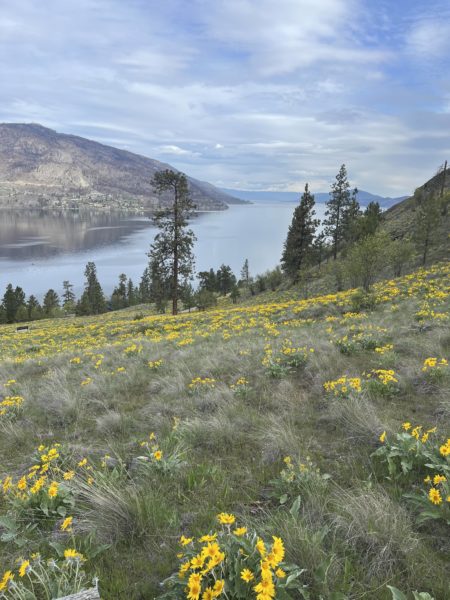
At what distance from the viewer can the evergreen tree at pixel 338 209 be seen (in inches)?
1751

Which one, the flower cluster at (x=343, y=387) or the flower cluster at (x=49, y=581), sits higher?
the flower cluster at (x=343, y=387)

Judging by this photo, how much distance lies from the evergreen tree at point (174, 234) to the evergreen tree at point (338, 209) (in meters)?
25.7

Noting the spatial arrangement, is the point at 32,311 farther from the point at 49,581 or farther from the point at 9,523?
the point at 49,581

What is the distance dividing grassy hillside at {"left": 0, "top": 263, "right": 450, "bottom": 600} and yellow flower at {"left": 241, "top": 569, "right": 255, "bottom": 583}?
4.0 inches

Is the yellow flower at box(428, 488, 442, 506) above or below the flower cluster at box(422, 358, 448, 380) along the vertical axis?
below

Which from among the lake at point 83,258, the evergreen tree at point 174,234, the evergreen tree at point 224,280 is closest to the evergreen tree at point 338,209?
the evergreen tree at point 174,234

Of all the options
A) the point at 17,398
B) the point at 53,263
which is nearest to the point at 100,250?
the point at 53,263

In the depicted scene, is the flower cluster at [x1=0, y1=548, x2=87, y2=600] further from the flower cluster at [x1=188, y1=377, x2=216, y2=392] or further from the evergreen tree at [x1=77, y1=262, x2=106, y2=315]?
the evergreen tree at [x1=77, y1=262, x2=106, y2=315]

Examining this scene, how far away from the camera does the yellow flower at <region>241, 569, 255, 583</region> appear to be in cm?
202

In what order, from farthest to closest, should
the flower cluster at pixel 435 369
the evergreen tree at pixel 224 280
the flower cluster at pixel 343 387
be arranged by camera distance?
the evergreen tree at pixel 224 280, the flower cluster at pixel 435 369, the flower cluster at pixel 343 387

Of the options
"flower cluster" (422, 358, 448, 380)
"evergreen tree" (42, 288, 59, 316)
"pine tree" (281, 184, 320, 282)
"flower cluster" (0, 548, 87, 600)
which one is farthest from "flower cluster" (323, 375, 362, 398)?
"evergreen tree" (42, 288, 59, 316)

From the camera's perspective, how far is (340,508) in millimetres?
2777

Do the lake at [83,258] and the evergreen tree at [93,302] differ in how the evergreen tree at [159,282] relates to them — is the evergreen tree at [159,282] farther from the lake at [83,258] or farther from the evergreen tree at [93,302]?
the lake at [83,258]

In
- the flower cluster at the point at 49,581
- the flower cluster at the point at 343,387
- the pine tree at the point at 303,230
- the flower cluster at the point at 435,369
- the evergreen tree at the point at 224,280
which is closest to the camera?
the flower cluster at the point at 49,581
